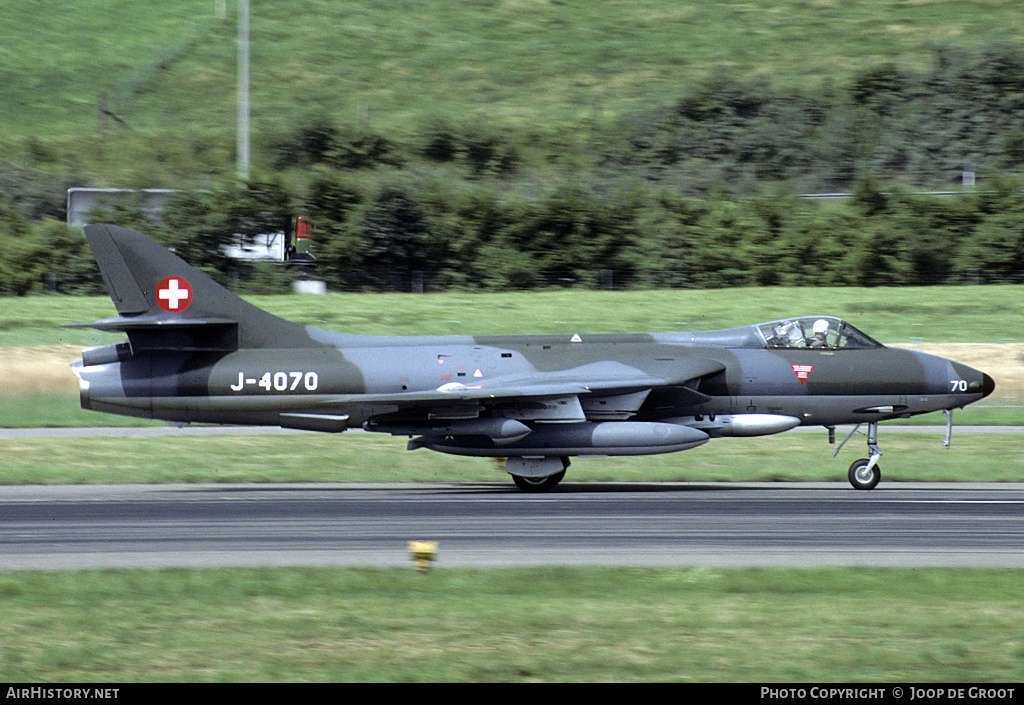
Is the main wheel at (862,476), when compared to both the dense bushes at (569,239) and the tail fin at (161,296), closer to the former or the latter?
the tail fin at (161,296)

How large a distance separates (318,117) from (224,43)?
166ft

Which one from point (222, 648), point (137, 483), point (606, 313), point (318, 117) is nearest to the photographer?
point (222, 648)

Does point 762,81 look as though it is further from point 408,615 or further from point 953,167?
point 408,615

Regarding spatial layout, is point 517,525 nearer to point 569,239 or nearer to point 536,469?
point 536,469

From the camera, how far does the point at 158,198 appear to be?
52.9 meters

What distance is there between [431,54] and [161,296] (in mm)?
98076

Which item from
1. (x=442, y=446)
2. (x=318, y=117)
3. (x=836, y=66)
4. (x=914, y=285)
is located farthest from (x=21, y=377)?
(x=836, y=66)

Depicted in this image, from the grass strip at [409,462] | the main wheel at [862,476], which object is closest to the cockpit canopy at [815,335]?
the grass strip at [409,462]

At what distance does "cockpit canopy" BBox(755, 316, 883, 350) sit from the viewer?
20.4 metres

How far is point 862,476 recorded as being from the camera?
1883 cm

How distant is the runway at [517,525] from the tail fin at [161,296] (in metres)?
2.47

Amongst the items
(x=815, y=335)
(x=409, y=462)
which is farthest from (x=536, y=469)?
(x=815, y=335)

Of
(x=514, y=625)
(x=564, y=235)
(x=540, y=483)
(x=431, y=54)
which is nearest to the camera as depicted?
(x=514, y=625)

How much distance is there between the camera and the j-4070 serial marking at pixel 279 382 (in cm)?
2006
